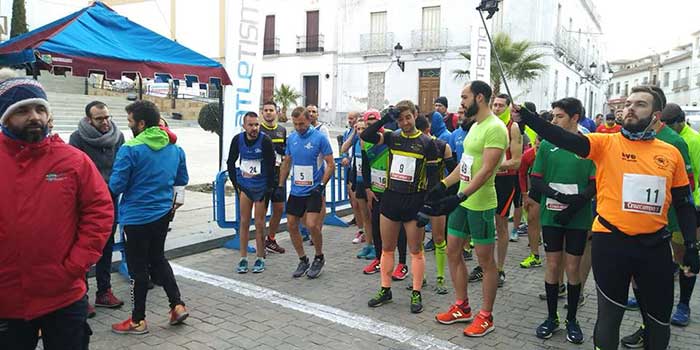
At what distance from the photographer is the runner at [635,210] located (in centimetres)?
318

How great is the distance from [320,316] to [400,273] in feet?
4.82

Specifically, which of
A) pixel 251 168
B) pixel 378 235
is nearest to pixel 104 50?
pixel 251 168

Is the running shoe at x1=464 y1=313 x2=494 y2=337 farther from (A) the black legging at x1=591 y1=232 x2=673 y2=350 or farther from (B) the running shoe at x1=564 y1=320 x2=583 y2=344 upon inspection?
(A) the black legging at x1=591 y1=232 x2=673 y2=350

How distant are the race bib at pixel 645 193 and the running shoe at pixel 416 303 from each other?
7.41ft

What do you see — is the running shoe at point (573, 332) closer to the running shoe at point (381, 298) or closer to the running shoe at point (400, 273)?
the running shoe at point (381, 298)

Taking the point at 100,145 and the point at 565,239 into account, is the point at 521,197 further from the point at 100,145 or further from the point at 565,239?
the point at 100,145

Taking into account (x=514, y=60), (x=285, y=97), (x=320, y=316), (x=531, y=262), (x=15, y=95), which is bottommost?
(x=320, y=316)

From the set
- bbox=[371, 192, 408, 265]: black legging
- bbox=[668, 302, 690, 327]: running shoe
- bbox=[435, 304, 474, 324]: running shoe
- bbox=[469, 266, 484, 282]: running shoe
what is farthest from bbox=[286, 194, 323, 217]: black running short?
bbox=[668, 302, 690, 327]: running shoe

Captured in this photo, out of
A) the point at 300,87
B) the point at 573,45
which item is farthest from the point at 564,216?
the point at 573,45

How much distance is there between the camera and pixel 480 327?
4406mm

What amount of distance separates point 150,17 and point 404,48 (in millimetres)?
20787

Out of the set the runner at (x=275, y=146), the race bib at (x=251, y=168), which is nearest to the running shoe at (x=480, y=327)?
the race bib at (x=251, y=168)

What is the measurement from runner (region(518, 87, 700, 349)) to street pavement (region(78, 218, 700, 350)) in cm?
109

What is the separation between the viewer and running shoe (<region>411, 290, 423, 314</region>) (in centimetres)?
493
